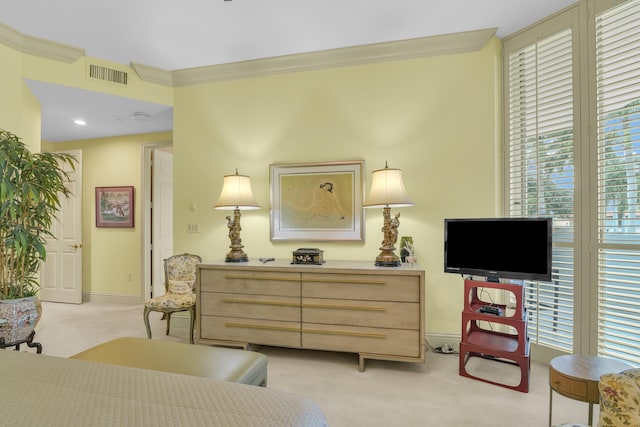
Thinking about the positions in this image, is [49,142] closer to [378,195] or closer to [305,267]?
[305,267]

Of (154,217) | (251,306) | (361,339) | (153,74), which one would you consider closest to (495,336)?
(361,339)

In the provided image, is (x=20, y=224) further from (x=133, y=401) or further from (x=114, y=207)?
(x=133, y=401)

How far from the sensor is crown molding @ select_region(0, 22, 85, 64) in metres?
2.94

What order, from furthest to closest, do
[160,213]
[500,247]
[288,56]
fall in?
1. [160,213]
2. [288,56]
3. [500,247]

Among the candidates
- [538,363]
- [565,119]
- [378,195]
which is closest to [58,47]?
[378,195]

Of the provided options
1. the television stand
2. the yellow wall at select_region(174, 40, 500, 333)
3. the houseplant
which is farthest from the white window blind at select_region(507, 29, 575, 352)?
the houseplant

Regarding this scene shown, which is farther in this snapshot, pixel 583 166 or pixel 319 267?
pixel 319 267

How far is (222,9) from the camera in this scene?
2615 mm

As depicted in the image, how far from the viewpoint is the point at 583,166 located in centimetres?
251

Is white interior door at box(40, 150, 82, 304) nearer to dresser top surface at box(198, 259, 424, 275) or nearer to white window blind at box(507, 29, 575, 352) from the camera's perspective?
dresser top surface at box(198, 259, 424, 275)

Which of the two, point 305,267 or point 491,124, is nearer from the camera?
point 305,267

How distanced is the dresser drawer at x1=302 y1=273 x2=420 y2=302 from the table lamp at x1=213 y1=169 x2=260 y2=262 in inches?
30.3

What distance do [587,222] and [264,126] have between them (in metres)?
2.91

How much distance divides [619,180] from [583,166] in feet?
0.79
